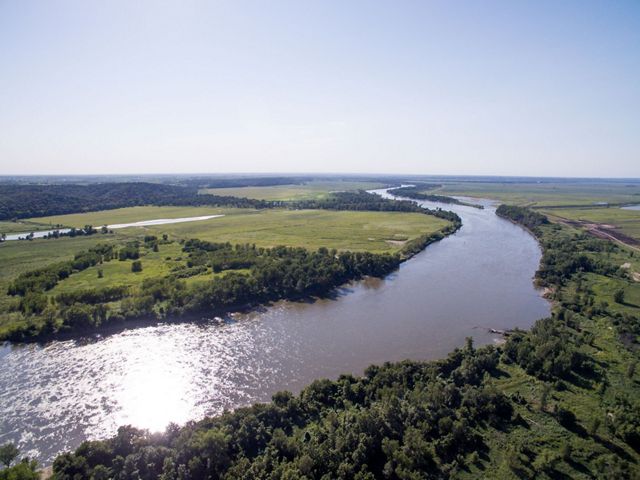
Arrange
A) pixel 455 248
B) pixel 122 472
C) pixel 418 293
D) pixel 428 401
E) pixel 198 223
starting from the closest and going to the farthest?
1. pixel 122 472
2. pixel 428 401
3. pixel 418 293
4. pixel 455 248
5. pixel 198 223

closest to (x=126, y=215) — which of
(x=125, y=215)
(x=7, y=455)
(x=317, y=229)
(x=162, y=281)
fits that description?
(x=125, y=215)

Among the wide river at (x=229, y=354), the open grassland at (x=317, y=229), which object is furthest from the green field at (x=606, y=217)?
the wide river at (x=229, y=354)

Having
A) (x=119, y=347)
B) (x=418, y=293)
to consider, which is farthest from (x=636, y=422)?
(x=119, y=347)

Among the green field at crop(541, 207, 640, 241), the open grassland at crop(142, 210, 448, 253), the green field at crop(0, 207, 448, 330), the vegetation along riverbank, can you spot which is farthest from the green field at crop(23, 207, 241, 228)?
the green field at crop(541, 207, 640, 241)

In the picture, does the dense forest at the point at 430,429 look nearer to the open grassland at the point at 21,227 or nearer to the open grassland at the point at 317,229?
the open grassland at the point at 317,229

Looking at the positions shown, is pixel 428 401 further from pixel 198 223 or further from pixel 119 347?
pixel 198 223

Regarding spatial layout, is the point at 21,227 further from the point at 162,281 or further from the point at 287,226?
the point at 162,281
